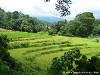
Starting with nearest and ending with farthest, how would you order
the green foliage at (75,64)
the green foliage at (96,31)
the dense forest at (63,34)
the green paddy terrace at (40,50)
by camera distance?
the green foliage at (75,64)
the dense forest at (63,34)
the green paddy terrace at (40,50)
the green foliage at (96,31)

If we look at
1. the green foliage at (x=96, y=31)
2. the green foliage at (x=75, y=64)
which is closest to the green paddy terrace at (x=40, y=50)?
the green foliage at (x=75, y=64)

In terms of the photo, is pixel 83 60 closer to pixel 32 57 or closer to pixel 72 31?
pixel 32 57

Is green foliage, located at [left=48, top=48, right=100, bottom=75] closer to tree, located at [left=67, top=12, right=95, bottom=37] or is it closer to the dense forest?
the dense forest

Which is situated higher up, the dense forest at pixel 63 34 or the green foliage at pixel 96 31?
the dense forest at pixel 63 34

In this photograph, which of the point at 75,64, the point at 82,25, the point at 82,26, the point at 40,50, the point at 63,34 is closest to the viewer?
the point at 75,64

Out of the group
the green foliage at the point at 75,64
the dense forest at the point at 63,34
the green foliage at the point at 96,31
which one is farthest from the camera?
the green foliage at the point at 96,31

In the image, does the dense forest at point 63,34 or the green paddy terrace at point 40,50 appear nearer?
the dense forest at point 63,34

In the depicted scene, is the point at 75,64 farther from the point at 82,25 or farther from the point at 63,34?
the point at 82,25

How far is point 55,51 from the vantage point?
33.4 m

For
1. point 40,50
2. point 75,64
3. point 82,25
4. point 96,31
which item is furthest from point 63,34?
point 75,64

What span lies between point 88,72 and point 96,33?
69.7m

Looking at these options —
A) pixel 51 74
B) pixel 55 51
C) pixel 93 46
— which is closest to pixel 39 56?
pixel 55 51

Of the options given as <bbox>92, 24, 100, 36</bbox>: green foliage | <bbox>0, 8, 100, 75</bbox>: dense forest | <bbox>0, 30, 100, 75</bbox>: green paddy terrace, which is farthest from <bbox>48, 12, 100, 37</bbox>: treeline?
<bbox>0, 30, 100, 75</bbox>: green paddy terrace

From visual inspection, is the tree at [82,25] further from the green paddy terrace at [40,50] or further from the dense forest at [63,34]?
the green paddy terrace at [40,50]
